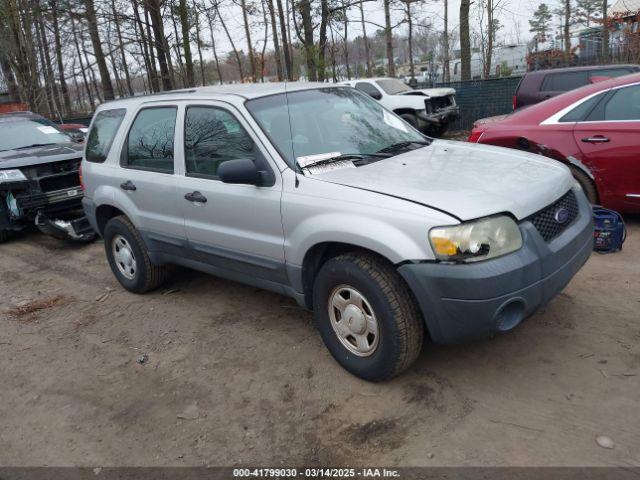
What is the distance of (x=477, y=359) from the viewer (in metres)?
3.47

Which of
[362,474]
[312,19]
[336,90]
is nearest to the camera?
[362,474]

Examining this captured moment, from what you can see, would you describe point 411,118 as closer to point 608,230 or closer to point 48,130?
point 48,130

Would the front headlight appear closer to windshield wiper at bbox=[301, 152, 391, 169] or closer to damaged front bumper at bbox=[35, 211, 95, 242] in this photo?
windshield wiper at bbox=[301, 152, 391, 169]

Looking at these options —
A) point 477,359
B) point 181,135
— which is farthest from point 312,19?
point 477,359

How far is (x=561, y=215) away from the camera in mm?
3262

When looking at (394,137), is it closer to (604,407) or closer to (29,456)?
(604,407)

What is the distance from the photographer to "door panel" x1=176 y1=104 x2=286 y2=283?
143 inches

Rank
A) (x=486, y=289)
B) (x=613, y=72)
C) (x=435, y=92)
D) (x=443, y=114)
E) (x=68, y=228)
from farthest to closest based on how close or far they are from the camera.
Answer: (x=435, y=92)
(x=443, y=114)
(x=613, y=72)
(x=68, y=228)
(x=486, y=289)

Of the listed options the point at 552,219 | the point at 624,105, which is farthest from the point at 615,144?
the point at 552,219

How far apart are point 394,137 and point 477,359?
5.73ft

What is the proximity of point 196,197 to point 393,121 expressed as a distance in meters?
1.70

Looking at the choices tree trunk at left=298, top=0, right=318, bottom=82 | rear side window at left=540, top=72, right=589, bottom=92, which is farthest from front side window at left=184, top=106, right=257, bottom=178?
tree trunk at left=298, top=0, right=318, bottom=82

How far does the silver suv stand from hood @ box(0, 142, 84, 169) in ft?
10.3

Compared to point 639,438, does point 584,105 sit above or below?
above
